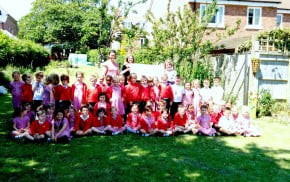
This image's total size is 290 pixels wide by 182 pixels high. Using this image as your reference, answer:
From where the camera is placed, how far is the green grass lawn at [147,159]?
5.89m

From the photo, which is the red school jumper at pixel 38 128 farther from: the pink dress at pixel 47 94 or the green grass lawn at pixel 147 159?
the pink dress at pixel 47 94

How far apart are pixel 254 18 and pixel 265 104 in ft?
48.2

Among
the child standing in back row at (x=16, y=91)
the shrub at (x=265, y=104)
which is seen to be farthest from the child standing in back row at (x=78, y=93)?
the shrub at (x=265, y=104)

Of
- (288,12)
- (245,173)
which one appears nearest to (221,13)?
(288,12)

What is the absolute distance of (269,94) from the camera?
12438 millimetres

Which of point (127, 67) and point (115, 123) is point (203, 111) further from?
point (127, 67)

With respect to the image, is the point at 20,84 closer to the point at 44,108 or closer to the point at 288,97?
the point at 44,108

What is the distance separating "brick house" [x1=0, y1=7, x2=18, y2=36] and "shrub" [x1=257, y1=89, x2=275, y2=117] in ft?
203

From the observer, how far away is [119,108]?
30.9 feet

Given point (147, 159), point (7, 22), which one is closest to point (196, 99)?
point (147, 159)

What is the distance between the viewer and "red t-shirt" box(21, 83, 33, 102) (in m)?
9.25

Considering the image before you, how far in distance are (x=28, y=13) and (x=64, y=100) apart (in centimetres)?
6306

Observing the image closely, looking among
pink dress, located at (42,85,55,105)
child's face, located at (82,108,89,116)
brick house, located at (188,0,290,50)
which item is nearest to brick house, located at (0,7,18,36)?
brick house, located at (188,0,290,50)

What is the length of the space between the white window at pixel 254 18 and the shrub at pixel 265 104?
14.0 meters
